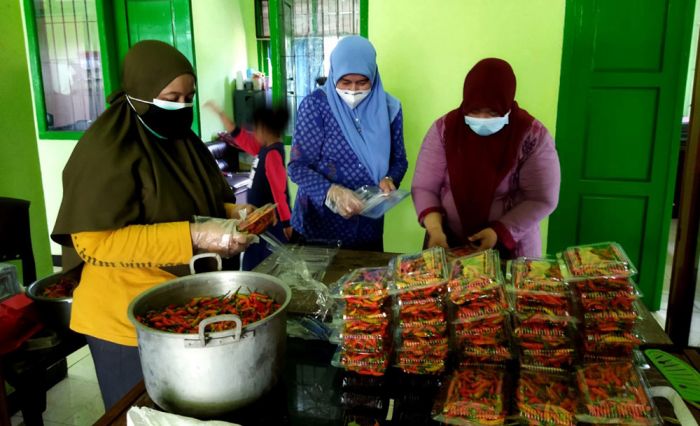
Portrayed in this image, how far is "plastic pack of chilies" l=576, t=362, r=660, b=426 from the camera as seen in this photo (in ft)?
2.71

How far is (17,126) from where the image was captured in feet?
8.66

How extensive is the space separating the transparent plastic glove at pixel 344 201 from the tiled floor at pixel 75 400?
1.47 m

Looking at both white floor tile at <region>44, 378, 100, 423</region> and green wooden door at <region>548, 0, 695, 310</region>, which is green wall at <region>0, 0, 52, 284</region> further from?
green wooden door at <region>548, 0, 695, 310</region>

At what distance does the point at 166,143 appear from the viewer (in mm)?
1429

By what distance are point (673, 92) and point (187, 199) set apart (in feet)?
9.21

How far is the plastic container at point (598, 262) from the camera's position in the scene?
3.25ft

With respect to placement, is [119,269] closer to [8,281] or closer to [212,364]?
[212,364]

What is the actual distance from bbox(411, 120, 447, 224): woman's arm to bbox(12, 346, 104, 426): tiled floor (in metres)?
1.72

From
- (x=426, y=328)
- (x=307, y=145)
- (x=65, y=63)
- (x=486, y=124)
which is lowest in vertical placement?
(x=426, y=328)

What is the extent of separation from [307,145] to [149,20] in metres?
2.60

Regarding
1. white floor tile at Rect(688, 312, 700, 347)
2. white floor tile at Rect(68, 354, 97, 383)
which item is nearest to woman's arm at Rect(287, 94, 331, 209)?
white floor tile at Rect(68, 354, 97, 383)

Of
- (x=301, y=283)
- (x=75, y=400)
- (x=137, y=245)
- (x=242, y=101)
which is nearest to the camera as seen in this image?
(x=137, y=245)

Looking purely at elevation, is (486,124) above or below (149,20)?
below

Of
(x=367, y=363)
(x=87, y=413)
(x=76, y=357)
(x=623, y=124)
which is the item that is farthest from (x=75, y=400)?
(x=623, y=124)
